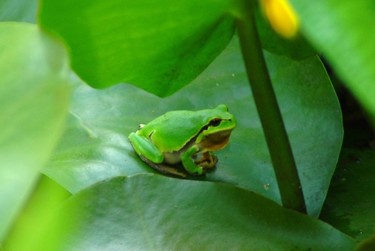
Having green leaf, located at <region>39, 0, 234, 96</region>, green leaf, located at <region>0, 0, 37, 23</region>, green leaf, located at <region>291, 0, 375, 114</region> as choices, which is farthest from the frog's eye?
green leaf, located at <region>291, 0, 375, 114</region>

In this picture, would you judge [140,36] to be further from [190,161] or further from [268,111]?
[190,161]

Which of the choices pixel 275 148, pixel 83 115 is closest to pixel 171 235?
pixel 275 148

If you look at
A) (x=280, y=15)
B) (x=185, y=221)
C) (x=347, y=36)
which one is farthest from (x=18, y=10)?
(x=347, y=36)

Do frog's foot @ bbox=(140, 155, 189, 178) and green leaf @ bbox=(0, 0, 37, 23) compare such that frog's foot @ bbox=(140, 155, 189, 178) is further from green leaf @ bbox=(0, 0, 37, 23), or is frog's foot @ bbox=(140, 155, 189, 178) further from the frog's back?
green leaf @ bbox=(0, 0, 37, 23)

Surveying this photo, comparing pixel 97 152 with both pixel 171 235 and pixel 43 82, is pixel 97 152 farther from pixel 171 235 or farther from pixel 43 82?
pixel 43 82

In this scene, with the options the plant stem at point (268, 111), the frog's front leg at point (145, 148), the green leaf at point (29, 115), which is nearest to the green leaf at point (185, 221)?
the plant stem at point (268, 111)

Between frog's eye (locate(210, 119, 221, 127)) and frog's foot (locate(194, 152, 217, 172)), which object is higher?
frog's eye (locate(210, 119, 221, 127))
